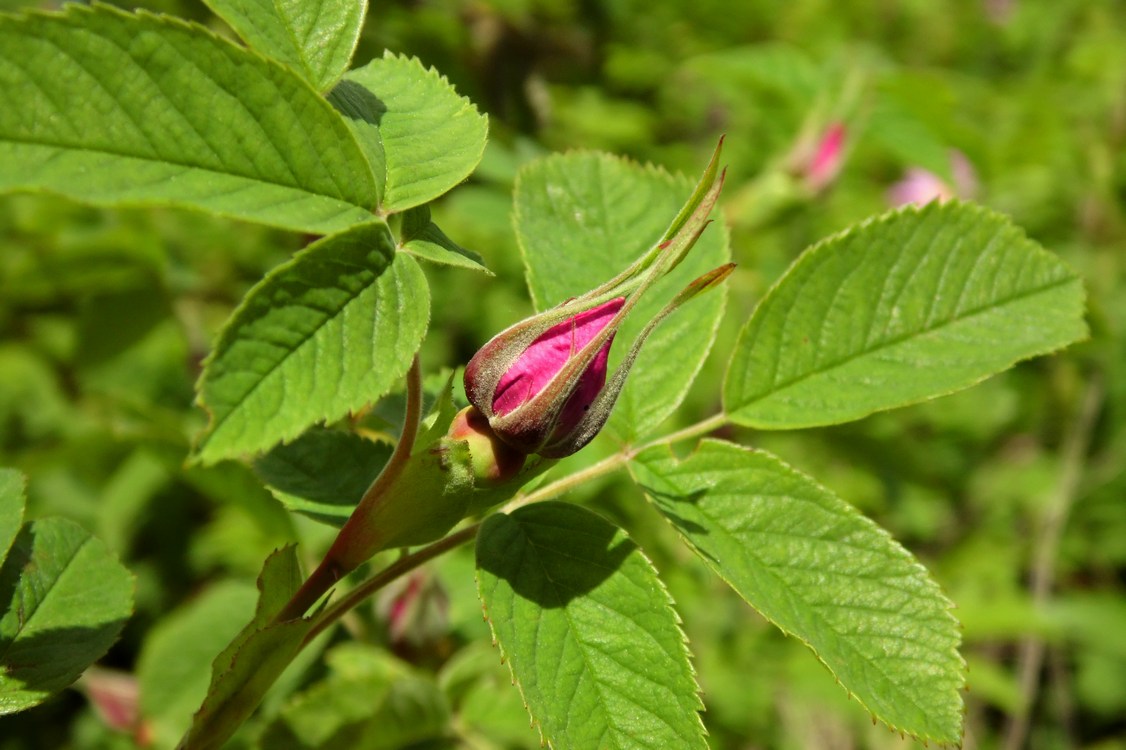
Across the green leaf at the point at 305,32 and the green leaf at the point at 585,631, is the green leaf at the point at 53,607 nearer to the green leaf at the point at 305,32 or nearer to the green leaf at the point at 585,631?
the green leaf at the point at 585,631

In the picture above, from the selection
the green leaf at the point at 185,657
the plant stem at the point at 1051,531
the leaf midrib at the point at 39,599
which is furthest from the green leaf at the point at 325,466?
the plant stem at the point at 1051,531

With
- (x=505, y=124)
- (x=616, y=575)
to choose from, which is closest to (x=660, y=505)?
(x=616, y=575)

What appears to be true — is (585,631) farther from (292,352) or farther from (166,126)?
(166,126)

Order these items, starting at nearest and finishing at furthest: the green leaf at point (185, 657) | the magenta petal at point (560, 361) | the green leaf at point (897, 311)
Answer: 1. the magenta petal at point (560, 361)
2. the green leaf at point (897, 311)
3. the green leaf at point (185, 657)

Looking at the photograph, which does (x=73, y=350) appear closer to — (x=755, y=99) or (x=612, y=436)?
(x=612, y=436)

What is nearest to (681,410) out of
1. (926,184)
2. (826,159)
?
(826,159)

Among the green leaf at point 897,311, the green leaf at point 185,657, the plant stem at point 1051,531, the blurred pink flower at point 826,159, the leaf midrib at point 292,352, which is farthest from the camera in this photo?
the plant stem at point 1051,531

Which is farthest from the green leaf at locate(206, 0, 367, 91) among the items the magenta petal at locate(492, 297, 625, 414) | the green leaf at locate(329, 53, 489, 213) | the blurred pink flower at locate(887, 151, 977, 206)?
the blurred pink flower at locate(887, 151, 977, 206)
